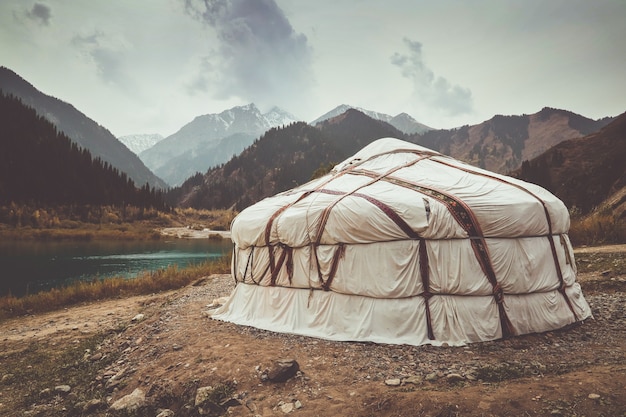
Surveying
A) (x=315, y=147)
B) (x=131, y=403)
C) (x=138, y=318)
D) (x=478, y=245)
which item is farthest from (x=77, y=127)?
(x=478, y=245)

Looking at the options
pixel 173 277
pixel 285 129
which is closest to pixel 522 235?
pixel 173 277

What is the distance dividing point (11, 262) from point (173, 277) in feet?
37.2

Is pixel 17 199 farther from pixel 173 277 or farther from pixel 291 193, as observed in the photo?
pixel 291 193

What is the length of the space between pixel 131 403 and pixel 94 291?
24.9 feet

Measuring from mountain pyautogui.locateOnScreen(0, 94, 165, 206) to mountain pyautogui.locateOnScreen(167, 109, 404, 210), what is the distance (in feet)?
89.8

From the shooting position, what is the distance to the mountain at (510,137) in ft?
350

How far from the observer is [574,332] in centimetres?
434

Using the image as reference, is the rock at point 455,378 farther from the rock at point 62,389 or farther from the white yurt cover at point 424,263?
the rock at point 62,389

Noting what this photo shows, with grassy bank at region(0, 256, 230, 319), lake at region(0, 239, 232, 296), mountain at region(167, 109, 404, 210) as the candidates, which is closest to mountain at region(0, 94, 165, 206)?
lake at region(0, 239, 232, 296)

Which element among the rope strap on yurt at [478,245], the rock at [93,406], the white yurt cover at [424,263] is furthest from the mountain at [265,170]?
the rock at [93,406]

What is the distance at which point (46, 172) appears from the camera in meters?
46.1

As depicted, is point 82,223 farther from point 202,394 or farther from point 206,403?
point 206,403

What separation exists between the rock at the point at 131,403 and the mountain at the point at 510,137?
107245 millimetres

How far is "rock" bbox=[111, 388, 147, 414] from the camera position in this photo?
10.4 ft
